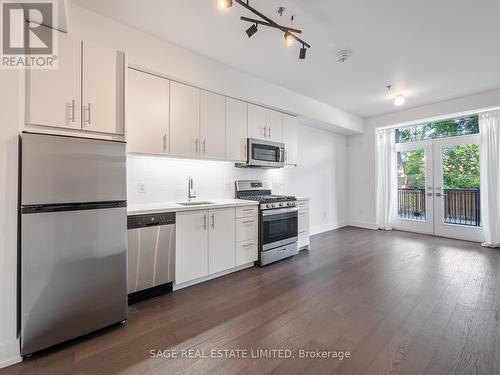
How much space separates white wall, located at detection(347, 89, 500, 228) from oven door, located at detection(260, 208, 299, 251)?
3.15 meters

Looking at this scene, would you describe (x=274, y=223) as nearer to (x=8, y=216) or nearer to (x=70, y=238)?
(x=70, y=238)

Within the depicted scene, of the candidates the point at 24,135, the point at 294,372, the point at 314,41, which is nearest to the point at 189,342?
the point at 294,372

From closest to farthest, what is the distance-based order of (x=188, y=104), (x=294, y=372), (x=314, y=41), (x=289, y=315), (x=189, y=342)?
(x=294, y=372) < (x=189, y=342) < (x=289, y=315) < (x=314, y=41) < (x=188, y=104)

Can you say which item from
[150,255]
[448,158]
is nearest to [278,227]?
[150,255]

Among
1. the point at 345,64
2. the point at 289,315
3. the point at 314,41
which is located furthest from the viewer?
the point at 345,64

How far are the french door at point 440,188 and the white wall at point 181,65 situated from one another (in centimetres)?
292

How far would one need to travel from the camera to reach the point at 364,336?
6.22 feet

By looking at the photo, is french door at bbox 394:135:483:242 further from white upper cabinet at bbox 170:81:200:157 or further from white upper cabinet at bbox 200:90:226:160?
white upper cabinet at bbox 170:81:200:157

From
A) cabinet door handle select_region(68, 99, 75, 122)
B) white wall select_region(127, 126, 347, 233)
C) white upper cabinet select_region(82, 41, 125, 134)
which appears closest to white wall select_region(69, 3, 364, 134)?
white upper cabinet select_region(82, 41, 125, 134)

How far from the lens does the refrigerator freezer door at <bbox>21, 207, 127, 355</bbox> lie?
1.64 metres

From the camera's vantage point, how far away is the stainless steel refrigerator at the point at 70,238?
5.38 feet

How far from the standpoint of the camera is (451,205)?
5.02 meters

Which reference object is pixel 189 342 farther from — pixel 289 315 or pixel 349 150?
pixel 349 150

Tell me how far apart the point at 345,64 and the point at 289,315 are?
332 centimetres
